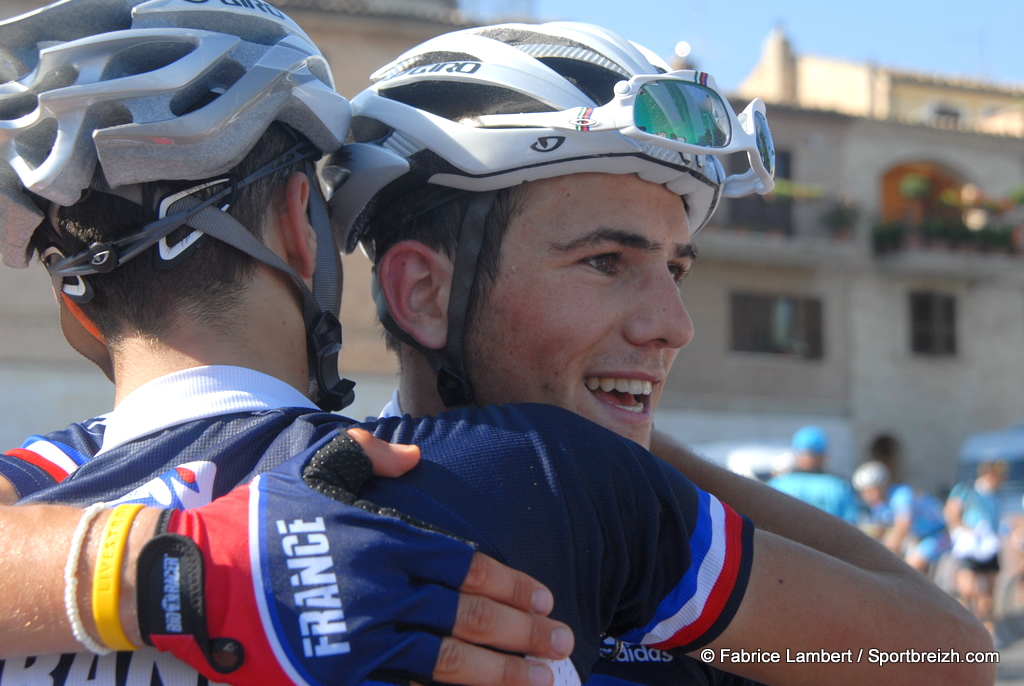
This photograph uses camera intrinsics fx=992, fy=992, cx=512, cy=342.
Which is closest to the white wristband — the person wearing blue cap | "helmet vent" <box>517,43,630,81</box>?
"helmet vent" <box>517,43,630,81</box>

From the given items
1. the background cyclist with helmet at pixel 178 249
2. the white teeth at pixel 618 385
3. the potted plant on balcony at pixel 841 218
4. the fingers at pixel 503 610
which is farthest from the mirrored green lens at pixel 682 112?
the potted plant on balcony at pixel 841 218

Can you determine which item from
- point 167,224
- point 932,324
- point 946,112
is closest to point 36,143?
point 167,224

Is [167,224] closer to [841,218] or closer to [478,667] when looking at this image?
[478,667]

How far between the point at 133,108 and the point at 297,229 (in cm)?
37

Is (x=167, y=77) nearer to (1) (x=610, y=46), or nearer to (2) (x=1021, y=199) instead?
(1) (x=610, y=46)

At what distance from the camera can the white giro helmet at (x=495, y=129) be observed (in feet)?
7.07

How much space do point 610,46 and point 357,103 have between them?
670 millimetres

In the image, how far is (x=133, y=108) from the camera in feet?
5.90

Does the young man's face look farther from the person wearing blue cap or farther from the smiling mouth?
the person wearing blue cap

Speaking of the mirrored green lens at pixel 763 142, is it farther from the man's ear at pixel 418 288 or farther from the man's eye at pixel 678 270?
the man's ear at pixel 418 288

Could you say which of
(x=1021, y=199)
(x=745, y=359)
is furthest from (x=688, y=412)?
(x=1021, y=199)

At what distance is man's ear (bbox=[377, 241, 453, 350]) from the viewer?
232cm

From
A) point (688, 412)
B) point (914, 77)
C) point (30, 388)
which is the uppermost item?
point (914, 77)

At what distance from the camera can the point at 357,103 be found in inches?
101
